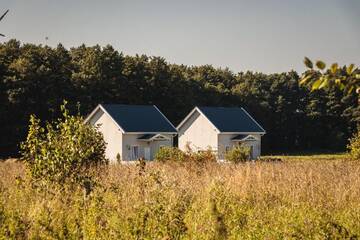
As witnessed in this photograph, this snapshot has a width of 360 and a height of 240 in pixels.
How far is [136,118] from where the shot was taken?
5522 centimetres

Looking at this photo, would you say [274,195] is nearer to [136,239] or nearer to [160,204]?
[160,204]

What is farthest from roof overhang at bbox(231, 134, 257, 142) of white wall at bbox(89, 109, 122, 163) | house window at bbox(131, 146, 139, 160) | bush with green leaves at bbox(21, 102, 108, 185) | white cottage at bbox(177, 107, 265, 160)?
bush with green leaves at bbox(21, 102, 108, 185)

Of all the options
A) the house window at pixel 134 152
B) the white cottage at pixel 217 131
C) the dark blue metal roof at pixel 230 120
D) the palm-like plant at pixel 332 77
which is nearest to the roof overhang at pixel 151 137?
the house window at pixel 134 152

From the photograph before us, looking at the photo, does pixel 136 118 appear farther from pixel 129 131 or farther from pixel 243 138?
pixel 243 138

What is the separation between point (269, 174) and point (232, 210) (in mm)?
4778

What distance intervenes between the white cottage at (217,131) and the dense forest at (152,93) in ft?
26.5

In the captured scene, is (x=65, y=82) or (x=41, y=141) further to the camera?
(x=65, y=82)

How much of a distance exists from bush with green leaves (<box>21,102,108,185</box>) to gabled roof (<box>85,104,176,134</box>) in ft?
125

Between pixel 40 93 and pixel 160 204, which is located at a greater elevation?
pixel 40 93

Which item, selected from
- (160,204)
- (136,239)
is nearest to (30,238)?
(136,239)

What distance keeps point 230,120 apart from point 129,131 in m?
14.2

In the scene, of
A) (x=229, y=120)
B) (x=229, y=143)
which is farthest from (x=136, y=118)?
(x=229, y=120)

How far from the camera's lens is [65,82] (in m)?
63.4

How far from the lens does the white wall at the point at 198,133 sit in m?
57.5
